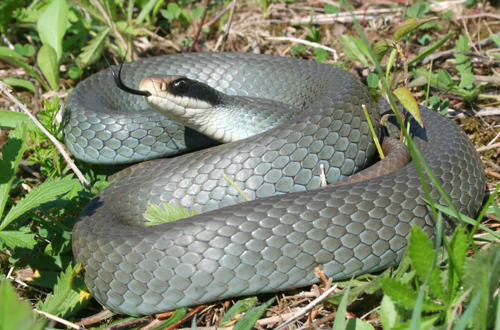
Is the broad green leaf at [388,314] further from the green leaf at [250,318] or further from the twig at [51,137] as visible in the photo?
the twig at [51,137]

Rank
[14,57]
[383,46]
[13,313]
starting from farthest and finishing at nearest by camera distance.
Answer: [14,57] < [383,46] < [13,313]

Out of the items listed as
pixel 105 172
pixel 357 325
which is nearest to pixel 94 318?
pixel 105 172

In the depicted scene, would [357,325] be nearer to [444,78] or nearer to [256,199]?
[256,199]

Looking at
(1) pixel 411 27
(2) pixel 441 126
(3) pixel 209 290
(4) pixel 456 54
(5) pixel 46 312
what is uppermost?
(1) pixel 411 27

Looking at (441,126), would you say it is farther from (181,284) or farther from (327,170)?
(181,284)

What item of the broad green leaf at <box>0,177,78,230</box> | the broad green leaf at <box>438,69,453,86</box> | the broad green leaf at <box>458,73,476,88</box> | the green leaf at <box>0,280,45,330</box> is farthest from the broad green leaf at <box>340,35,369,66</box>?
the green leaf at <box>0,280,45,330</box>

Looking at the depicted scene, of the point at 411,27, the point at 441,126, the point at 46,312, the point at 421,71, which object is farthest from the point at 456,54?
the point at 46,312
